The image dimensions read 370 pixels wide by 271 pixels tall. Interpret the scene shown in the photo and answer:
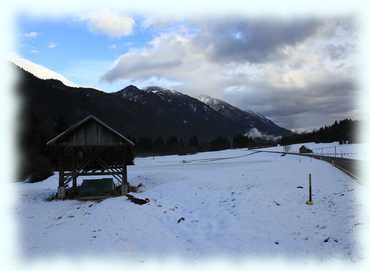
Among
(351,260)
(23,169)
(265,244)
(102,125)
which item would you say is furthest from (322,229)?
(23,169)

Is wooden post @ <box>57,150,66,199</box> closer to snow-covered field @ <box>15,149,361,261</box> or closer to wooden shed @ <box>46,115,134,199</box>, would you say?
wooden shed @ <box>46,115,134,199</box>

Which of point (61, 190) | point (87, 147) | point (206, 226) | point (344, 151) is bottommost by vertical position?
point (206, 226)

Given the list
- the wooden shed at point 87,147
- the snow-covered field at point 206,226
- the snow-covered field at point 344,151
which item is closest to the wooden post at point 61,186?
the wooden shed at point 87,147

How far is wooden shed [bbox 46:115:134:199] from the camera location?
27.1 metres

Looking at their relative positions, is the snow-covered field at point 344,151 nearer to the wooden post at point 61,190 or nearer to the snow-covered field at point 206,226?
the snow-covered field at point 206,226

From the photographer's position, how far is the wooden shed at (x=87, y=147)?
27.1 m

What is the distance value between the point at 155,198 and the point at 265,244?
1126 cm

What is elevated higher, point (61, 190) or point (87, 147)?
point (87, 147)

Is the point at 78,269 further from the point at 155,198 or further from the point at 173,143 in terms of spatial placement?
the point at 173,143

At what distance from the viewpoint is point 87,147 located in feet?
89.8

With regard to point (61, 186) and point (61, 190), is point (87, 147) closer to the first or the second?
point (61, 186)

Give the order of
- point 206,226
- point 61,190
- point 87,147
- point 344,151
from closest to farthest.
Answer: point 206,226 < point 61,190 < point 87,147 < point 344,151

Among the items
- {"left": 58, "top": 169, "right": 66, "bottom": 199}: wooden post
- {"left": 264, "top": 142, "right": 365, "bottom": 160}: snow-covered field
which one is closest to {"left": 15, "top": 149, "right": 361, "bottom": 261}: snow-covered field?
{"left": 58, "top": 169, "right": 66, "bottom": 199}: wooden post

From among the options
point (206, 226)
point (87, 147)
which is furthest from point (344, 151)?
point (206, 226)
